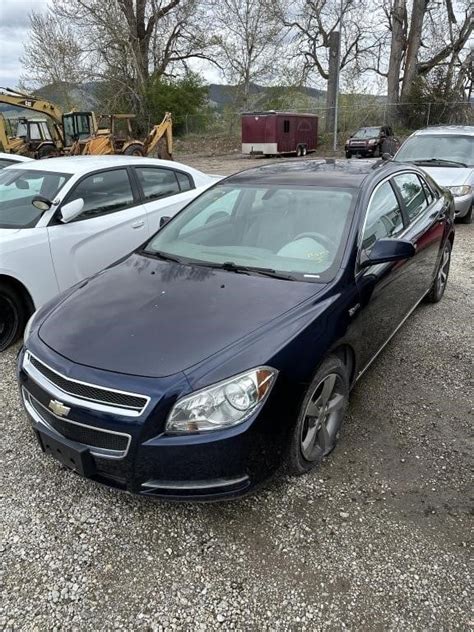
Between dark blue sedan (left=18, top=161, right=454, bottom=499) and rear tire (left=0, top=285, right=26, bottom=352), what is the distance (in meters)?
1.38

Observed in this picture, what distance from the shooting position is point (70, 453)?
2189 millimetres

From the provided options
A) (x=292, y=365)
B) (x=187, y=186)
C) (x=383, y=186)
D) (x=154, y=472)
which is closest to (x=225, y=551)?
(x=154, y=472)

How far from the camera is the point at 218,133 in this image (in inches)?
1372

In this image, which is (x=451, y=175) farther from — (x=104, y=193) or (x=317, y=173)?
(x=104, y=193)

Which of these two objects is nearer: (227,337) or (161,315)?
(227,337)

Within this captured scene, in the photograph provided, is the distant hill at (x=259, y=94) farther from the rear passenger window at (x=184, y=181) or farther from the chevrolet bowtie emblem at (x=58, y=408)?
the chevrolet bowtie emblem at (x=58, y=408)

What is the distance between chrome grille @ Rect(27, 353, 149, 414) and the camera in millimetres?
2059

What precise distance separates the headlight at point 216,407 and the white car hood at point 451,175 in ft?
23.6

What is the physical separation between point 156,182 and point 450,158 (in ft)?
20.7

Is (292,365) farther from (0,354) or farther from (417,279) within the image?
(0,354)

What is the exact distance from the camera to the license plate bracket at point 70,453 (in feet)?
7.07

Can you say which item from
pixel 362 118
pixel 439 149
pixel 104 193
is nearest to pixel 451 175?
pixel 439 149

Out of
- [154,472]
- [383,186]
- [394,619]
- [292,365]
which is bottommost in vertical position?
[394,619]

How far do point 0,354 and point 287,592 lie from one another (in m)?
3.09
